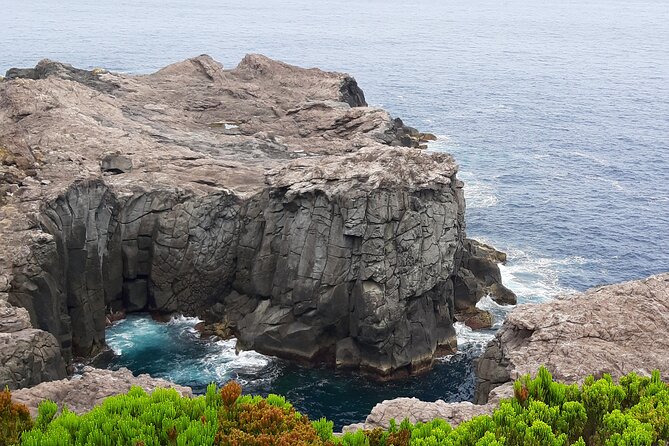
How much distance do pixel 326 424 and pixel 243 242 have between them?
4509cm

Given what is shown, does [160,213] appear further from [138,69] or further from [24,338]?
[138,69]

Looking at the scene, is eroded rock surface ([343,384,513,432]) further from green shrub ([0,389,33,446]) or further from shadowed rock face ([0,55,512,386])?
shadowed rock face ([0,55,512,386])

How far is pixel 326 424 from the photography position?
1075 inches

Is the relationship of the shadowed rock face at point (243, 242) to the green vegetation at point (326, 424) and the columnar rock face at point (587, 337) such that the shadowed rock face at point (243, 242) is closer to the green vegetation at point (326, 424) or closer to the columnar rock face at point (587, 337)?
the columnar rock face at point (587, 337)

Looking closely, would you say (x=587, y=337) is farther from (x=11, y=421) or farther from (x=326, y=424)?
(x=11, y=421)

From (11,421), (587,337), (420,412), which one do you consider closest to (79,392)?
(11,421)

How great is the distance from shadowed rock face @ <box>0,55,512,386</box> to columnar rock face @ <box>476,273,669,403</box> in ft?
81.5

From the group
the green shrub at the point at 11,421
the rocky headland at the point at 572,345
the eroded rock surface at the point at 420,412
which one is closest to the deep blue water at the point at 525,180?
the rocky headland at the point at 572,345

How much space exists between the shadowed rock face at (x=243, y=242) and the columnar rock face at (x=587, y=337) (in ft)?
81.5

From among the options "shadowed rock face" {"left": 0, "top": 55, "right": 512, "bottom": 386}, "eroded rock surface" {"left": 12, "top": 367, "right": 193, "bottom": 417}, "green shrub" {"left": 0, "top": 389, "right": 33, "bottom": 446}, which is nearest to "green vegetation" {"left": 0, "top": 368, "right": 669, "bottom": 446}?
"green shrub" {"left": 0, "top": 389, "right": 33, "bottom": 446}

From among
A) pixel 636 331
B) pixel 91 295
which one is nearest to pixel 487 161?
pixel 91 295

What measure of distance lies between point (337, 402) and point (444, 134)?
84.5m

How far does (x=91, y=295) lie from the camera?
65750 mm

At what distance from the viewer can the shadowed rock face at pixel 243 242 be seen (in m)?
63.7
